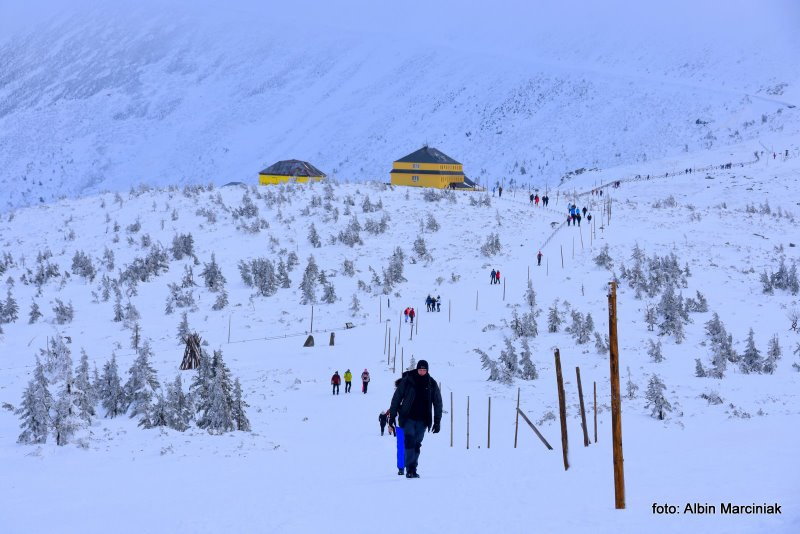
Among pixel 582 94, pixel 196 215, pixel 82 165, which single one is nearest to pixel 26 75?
→ pixel 82 165

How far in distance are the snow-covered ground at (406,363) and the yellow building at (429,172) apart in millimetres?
11182

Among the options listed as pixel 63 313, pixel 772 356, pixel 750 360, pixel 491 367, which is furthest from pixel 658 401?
pixel 63 313

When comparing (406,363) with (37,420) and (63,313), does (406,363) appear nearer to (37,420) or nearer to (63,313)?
(37,420)

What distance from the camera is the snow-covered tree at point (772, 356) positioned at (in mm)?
22453

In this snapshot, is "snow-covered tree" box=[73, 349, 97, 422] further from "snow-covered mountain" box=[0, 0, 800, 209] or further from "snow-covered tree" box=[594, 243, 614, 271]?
"snow-covered mountain" box=[0, 0, 800, 209]

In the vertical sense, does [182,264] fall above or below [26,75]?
below

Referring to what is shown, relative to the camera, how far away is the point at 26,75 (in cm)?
16588

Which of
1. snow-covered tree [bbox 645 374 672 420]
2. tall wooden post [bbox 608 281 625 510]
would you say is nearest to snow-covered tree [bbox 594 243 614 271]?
snow-covered tree [bbox 645 374 672 420]

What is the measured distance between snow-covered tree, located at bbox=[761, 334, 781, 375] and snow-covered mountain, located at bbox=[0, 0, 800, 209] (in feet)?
213

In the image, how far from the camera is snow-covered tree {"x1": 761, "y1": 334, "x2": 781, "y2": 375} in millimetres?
22453

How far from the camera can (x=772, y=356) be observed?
23125mm

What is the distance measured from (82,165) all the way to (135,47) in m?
55.5

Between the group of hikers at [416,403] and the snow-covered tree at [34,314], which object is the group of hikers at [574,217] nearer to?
the snow-covered tree at [34,314]

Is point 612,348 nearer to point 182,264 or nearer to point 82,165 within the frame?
point 182,264
